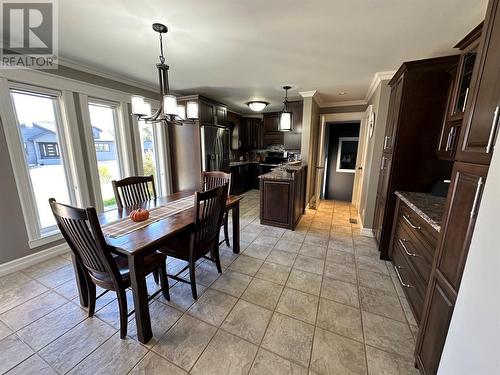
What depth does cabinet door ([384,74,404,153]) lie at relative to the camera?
2.25m

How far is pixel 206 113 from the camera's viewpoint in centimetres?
412

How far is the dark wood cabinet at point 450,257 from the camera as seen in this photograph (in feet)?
3.00

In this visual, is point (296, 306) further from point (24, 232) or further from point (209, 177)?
point (24, 232)

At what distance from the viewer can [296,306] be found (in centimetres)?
180

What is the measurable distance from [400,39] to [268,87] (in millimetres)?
2016

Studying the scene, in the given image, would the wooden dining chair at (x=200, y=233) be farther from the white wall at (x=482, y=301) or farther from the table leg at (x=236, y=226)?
the white wall at (x=482, y=301)

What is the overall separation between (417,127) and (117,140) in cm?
416

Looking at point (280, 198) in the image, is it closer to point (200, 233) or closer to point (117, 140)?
point (200, 233)

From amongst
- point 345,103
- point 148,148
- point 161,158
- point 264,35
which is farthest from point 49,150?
point 345,103

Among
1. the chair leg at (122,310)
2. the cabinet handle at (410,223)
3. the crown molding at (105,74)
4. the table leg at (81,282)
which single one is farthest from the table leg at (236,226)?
the crown molding at (105,74)

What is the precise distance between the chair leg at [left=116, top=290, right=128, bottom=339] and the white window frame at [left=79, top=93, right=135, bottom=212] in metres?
2.09

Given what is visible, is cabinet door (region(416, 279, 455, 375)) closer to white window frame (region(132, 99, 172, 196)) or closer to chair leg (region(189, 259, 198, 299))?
chair leg (region(189, 259, 198, 299))

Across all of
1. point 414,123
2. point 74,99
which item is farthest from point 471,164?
point 74,99

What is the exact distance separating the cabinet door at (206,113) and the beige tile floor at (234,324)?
9.23 ft
